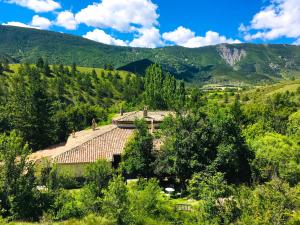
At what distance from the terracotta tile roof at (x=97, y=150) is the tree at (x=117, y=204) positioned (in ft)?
48.6

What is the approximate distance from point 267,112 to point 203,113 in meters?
41.1

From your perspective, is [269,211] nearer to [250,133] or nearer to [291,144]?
[291,144]

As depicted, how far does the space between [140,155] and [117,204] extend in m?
13.0

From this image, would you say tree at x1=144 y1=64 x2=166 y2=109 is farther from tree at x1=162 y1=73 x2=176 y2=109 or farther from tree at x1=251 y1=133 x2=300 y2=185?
tree at x1=251 y1=133 x2=300 y2=185

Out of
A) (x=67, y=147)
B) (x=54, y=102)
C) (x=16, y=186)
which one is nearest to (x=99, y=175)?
(x=16, y=186)

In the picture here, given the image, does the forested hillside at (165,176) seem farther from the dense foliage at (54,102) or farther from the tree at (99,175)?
the dense foliage at (54,102)

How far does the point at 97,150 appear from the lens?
3969cm

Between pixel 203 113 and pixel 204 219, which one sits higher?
pixel 203 113

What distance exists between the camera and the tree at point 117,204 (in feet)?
69.5

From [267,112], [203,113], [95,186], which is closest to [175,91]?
[267,112]

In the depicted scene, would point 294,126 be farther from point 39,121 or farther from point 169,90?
point 39,121

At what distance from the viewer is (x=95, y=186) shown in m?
24.8

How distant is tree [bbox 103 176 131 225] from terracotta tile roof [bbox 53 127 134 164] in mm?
14823

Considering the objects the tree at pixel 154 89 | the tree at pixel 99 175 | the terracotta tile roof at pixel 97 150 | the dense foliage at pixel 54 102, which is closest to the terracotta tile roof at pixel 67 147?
the terracotta tile roof at pixel 97 150
